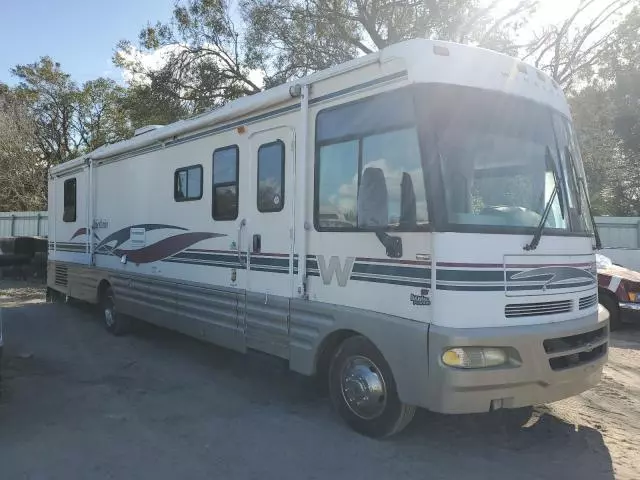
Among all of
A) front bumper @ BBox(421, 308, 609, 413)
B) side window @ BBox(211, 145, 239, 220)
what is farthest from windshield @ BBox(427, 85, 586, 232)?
side window @ BBox(211, 145, 239, 220)

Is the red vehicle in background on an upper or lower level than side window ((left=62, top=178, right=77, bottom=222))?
lower

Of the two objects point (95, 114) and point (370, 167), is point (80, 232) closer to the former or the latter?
point (370, 167)

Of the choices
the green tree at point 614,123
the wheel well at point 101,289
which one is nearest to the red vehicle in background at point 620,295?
the wheel well at point 101,289

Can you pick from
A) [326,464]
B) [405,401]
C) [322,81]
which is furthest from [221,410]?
[322,81]

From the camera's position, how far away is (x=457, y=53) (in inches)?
179

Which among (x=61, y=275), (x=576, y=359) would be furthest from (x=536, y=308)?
(x=61, y=275)

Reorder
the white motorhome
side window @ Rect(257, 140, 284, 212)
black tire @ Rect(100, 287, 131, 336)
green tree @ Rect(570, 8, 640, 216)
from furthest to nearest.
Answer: green tree @ Rect(570, 8, 640, 216) < black tire @ Rect(100, 287, 131, 336) < side window @ Rect(257, 140, 284, 212) < the white motorhome

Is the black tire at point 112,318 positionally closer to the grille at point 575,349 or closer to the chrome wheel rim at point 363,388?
the chrome wheel rim at point 363,388

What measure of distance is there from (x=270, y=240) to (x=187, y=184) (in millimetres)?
2014

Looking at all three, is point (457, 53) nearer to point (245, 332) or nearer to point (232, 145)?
point (232, 145)

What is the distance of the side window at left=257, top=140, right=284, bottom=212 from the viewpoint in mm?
5695

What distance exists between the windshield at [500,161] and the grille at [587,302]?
1.84 ft

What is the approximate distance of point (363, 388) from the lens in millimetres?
4676

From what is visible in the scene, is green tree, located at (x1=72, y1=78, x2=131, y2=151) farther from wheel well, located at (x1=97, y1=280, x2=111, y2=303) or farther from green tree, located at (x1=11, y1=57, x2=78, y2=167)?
wheel well, located at (x1=97, y1=280, x2=111, y2=303)
